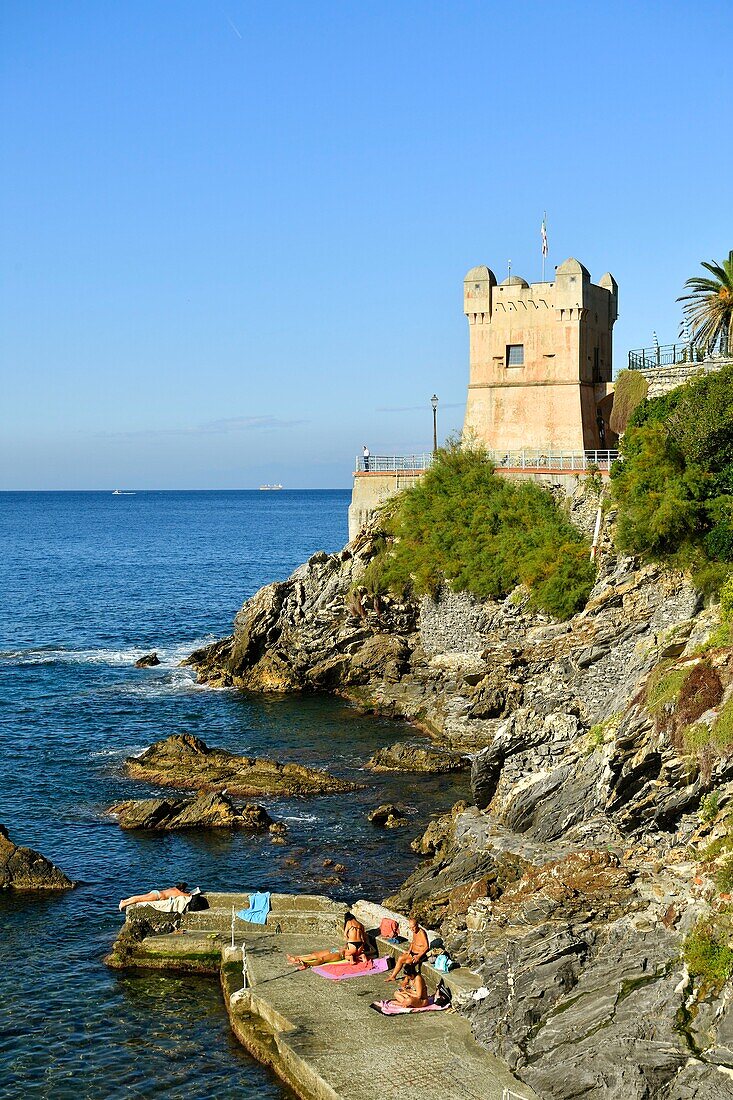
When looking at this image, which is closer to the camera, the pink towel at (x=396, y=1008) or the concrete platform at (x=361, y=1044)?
the concrete platform at (x=361, y=1044)

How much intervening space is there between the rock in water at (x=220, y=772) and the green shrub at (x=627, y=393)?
2267 centimetres

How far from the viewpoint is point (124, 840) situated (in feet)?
98.5

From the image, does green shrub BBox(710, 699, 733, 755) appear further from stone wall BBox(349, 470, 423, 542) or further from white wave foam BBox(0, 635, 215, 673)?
white wave foam BBox(0, 635, 215, 673)

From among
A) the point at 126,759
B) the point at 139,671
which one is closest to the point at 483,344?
the point at 139,671

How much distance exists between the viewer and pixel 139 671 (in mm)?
54281

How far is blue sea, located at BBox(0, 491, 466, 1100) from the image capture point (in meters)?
19.2

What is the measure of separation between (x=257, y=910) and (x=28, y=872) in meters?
6.84

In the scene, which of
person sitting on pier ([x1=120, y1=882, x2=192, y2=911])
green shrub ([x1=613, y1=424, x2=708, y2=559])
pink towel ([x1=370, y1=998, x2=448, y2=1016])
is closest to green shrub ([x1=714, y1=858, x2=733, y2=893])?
pink towel ([x1=370, y1=998, x2=448, y2=1016])

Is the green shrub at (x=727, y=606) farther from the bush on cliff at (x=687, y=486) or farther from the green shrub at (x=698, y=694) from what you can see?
the bush on cliff at (x=687, y=486)

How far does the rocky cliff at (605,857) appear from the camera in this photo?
16500 millimetres

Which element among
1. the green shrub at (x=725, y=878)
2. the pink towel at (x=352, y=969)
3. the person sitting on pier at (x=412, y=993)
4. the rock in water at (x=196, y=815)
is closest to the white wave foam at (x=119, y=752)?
the rock in water at (x=196, y=815)

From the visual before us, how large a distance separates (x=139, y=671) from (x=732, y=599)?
35019 millimetres

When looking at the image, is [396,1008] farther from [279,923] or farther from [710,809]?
[710,809]

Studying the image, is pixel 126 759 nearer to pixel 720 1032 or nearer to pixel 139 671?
pixel 139 671
